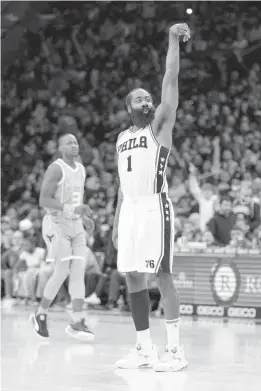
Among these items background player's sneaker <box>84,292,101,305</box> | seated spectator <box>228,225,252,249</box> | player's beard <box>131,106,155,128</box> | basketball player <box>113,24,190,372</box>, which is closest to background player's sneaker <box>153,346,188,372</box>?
basketball player <box>113,24,190,372</box>

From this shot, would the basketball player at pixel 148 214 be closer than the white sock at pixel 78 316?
Yes

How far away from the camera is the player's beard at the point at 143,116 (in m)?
6.80

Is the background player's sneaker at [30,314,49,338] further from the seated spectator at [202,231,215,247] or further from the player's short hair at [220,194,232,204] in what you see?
the player's short hair at [220,194,232,204]

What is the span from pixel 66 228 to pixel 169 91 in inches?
124

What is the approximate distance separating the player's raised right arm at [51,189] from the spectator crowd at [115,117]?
5.00 m

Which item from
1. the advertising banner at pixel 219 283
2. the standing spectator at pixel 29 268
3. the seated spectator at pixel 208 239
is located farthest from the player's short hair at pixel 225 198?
the standing spectator at pixel 29 268

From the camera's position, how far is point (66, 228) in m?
9.35

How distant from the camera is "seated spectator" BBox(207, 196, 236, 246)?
1387 centimetres

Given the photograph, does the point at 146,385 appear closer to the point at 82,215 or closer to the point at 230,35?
the point at 82,215

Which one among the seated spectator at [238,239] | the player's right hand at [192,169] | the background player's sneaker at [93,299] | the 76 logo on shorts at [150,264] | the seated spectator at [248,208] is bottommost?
the background player's sneaker at [93,299]

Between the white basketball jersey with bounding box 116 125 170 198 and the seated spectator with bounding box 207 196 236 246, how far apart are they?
714 centimetres

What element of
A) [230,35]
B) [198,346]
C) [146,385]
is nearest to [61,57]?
[230,35]

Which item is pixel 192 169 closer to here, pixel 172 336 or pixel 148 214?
pixel 148 214

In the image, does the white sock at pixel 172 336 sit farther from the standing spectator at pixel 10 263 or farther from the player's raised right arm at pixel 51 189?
the standing spectator at pixel 10 263
